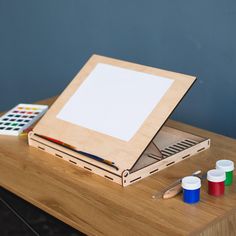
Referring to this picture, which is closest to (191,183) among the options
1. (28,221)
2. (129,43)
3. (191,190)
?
(191,190)

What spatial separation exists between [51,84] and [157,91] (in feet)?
5.81


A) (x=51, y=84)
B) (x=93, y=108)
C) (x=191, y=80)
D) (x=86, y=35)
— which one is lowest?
(x=51, y=84)

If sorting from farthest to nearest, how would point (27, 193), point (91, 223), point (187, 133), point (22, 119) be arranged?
point (22, 119), point (187, 133), point (27, 193), point (91, 223)

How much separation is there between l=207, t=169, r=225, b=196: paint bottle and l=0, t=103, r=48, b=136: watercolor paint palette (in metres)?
0.70

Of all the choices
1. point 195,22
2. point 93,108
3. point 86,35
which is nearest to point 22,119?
point 93,108

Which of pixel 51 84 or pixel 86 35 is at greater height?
pixel 86 35

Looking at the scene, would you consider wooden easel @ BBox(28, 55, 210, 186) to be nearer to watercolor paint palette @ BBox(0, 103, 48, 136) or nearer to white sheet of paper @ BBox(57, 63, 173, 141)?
white sheet of paper @ BBox(57, 63, 173, 141)

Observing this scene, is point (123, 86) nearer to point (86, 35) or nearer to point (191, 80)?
point (191, 80)

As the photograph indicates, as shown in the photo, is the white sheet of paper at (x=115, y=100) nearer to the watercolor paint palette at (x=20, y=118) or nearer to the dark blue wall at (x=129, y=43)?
the watercolor paint palette at (x=20, y=118)

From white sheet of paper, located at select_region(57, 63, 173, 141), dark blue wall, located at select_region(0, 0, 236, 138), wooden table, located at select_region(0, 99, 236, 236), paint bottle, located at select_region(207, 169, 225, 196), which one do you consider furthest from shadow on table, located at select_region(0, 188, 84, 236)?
dark blue wall, located at select_region(0, 0, 236, 138)

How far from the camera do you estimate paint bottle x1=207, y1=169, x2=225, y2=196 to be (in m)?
1.38

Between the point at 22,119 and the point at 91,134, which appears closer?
the point at 91,134

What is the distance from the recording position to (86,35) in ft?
9.65

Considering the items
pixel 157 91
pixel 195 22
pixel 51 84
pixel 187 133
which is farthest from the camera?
pixel 51 84
